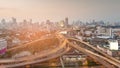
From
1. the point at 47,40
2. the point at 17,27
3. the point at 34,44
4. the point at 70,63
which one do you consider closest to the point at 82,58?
the point at 70,63

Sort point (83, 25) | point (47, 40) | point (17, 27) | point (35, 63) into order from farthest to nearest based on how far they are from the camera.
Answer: point (83, 25) → point (17, 27) → point (47, 40) → point (35, 63)

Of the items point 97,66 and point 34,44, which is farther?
point 34,44

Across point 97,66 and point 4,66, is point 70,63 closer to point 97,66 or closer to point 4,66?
point 97,66

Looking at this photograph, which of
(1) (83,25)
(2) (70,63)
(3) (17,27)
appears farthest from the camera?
(1) (83,25)

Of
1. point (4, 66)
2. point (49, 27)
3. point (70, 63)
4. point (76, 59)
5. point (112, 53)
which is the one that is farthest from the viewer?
point (49, 27)

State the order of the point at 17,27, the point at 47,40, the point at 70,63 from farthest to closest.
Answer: the point at 17,27, the point at 47,40, the point at 70,63

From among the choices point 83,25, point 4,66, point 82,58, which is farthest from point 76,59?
point 83,25

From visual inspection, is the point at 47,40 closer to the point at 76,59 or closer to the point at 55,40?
the point at 55,40

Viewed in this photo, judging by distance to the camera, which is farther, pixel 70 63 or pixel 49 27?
pixel 49 27

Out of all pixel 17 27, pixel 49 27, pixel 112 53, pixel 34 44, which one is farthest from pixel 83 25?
pixel 112 53
